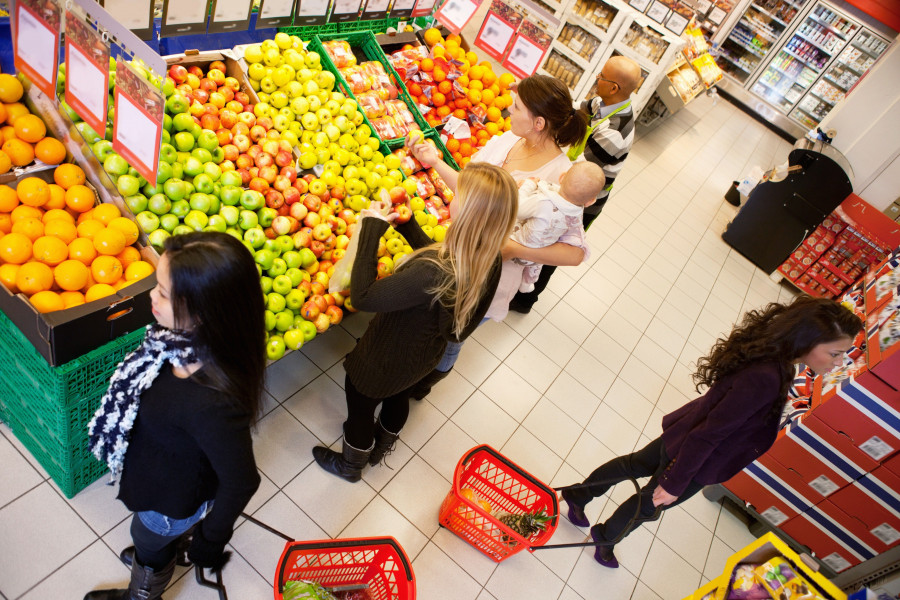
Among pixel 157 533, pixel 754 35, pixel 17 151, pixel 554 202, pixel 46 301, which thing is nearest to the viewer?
pixel 157 533

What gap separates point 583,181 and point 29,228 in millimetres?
2185

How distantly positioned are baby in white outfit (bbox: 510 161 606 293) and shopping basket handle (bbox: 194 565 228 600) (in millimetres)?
2026

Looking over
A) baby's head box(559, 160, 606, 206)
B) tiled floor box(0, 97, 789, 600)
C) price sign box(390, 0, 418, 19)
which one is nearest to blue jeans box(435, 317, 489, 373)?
tiled floor box(0, 97, 789, 600)

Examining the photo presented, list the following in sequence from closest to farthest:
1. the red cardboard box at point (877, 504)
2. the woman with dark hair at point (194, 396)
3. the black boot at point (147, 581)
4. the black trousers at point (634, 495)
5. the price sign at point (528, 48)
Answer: the woman with dark hair at point (194, 396) → the black boot at point (147, 581) → the black trousers at point (634, 495) → the red cardboard box at point (877, 504) → the price sign at point (528, 48)

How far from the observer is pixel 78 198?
219 centimetres

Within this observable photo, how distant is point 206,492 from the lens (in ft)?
5.45

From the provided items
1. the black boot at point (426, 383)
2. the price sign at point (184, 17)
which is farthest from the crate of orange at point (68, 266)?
the black boot at point (426, 383)

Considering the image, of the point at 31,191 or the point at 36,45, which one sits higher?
the point at 36,45

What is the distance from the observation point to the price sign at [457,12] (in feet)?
11.3

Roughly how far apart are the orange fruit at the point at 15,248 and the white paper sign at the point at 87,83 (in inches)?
19.8

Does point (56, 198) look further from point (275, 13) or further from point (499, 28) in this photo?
point (499, 28)

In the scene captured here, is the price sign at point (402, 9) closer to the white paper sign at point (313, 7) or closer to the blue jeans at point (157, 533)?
the white paper sign at point (313, 7)

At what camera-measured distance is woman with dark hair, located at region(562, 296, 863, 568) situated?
2.23 m

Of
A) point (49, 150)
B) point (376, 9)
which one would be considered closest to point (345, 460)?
point (49, 150)
